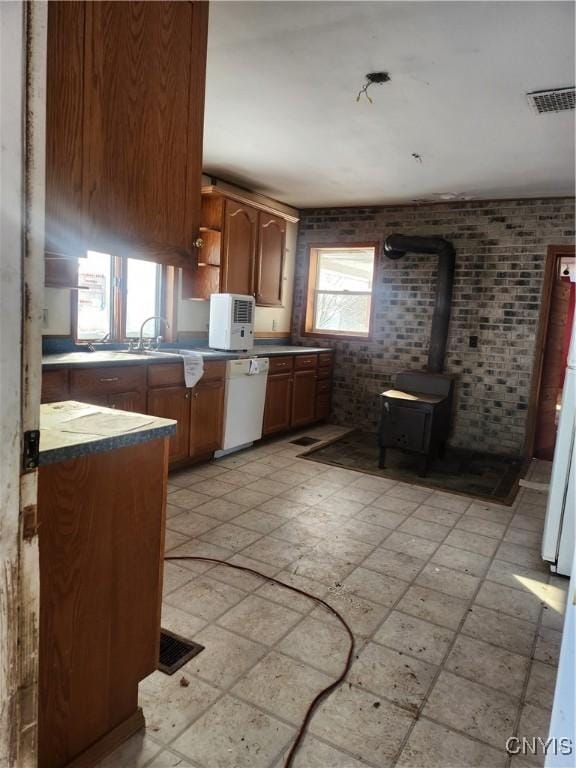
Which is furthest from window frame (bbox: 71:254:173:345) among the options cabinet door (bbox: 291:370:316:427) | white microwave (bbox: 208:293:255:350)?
cabinet door (bbox: 291:370:316:427)

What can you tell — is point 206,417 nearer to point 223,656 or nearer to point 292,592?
point 292,592

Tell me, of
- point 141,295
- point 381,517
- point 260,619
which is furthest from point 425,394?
point 260,619

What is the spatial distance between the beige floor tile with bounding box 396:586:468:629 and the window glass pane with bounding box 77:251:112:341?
9.35 ft

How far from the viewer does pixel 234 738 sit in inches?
64.3

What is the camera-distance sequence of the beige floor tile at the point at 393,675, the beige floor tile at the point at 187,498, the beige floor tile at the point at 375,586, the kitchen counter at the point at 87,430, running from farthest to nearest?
the beige floor tile at the point at 187,498 < the beige floor tile at the point at 375,586 < the beige floor tile at the point at 393,675 < the kitchen counter at the point at 87,430

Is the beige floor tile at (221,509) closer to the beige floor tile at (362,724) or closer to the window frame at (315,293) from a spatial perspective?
the beige floor tile at (362,724)

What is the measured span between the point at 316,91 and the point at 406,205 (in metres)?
2.88

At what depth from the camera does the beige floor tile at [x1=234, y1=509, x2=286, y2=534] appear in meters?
3.21

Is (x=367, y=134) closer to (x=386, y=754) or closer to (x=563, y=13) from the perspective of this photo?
(x=563, y=13)

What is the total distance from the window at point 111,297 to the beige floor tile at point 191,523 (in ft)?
5.17

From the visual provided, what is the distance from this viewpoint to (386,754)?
5.28 ft

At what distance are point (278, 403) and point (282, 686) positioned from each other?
3445 mm

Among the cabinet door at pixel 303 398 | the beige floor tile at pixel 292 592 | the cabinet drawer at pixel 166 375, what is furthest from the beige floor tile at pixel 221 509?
the cabinet door at pixel 303 398

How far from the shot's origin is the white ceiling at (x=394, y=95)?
7.37 feet
